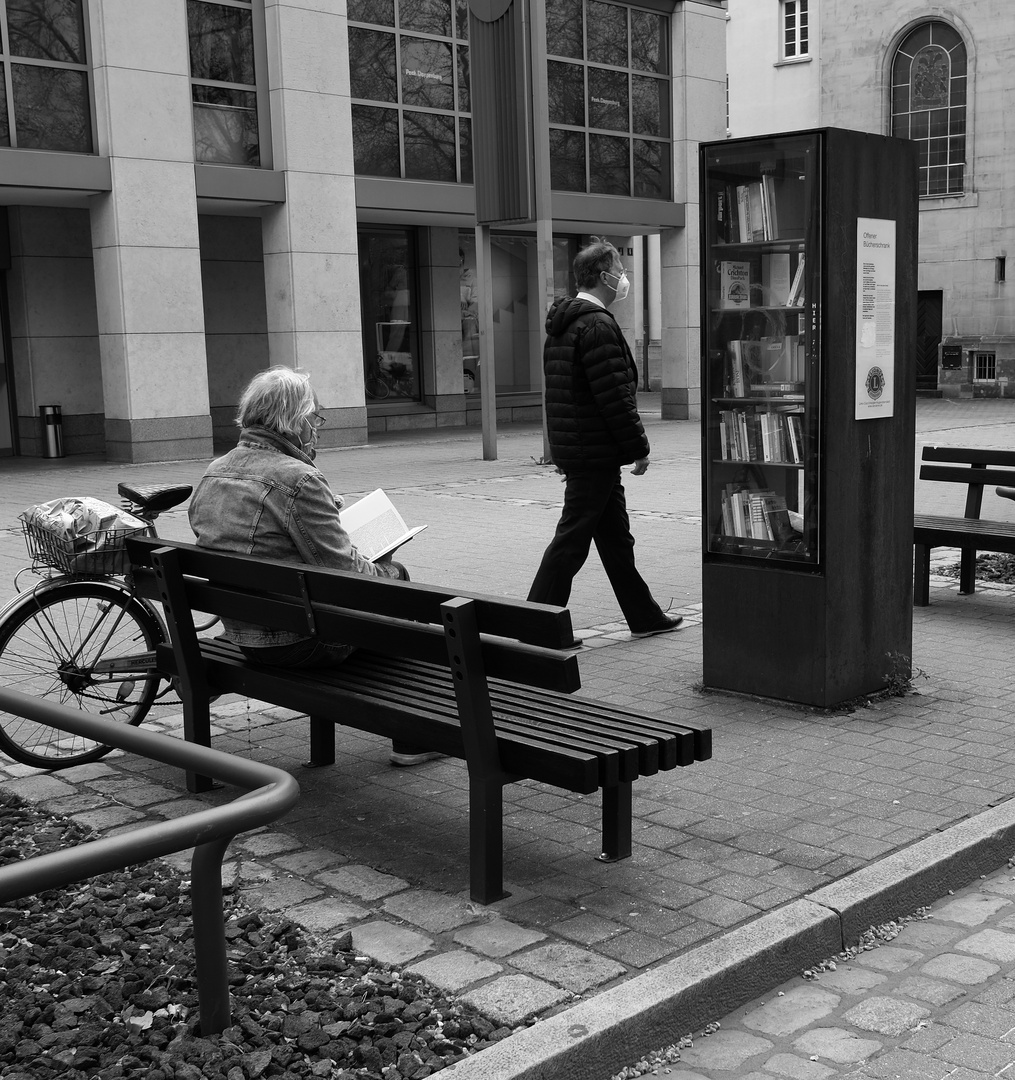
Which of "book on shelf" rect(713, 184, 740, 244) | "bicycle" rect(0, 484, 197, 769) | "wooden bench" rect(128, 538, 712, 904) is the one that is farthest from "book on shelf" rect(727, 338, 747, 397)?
"bicycle" rect(0, 484, 197, 769)

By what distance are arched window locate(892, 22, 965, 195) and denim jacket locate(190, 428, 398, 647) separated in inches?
1255

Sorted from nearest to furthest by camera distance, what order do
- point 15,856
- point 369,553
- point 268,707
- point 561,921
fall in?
point 561,921 < point 15,856 < point 369,553 < point 268,707

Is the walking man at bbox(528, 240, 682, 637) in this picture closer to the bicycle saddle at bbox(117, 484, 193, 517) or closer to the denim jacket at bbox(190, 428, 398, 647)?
the bicycle saddle at bbox(117, 484, 193, 517)

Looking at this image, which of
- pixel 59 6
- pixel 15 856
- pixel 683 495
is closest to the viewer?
pixel 15 856

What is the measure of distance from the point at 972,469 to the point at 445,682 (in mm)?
5254

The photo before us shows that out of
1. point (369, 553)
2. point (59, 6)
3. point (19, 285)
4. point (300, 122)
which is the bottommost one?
point (369, 553)

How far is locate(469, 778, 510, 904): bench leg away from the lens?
3.79 metres

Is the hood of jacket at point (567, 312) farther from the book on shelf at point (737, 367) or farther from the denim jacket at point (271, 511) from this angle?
the denim jacket at point (271, 511)

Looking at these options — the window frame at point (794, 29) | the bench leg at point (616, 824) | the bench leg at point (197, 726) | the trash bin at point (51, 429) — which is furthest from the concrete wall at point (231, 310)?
the window frame at point (794, 29)

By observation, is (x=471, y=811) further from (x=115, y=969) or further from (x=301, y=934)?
(x=115, y=969)

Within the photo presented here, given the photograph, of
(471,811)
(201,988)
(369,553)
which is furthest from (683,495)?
(201,988)

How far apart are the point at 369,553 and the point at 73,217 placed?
52.4 ft

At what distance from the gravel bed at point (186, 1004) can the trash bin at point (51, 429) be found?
16.2m

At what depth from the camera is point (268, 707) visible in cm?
605
